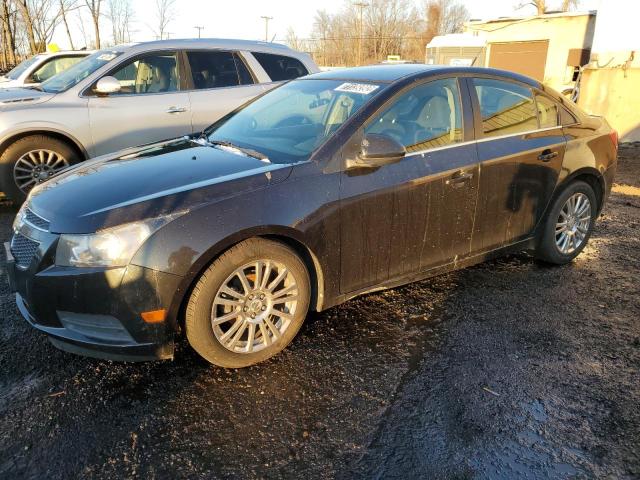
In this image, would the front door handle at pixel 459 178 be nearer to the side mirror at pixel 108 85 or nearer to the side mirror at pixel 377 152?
the side mirror at pixel 377 152

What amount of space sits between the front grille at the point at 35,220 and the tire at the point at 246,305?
88cm

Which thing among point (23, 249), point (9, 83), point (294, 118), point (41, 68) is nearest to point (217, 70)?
point (294, 118)

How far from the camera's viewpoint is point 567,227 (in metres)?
4.44

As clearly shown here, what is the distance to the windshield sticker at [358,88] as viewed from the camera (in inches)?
136

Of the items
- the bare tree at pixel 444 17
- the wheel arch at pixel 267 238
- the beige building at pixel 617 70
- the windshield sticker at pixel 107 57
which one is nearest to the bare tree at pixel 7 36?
the windshield sticker at pixel 107 57

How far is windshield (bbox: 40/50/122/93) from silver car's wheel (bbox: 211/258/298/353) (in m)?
4.46

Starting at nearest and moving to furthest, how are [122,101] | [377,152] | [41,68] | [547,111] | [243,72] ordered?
1. [377,152]
2. [547,111]
3. [122,101]
4. [243,72]
5. [41,68]

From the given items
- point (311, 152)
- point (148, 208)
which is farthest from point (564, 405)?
→ point (148, 208)

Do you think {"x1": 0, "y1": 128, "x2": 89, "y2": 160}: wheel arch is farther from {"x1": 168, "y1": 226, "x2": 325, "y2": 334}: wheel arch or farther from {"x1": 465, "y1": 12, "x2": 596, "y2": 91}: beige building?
{"x1": 465, "y1": 12, "x2": 596, "y2": 91}: beige building

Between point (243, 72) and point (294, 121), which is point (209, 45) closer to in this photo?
point (243, 72)

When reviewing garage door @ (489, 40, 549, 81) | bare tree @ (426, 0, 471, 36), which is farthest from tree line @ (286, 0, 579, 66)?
garage door @ (489, 40, 549, 81)

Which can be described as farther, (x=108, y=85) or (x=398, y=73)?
(x=108, y=85)

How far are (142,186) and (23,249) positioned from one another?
0.73 m

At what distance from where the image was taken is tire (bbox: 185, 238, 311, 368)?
2.71 m
